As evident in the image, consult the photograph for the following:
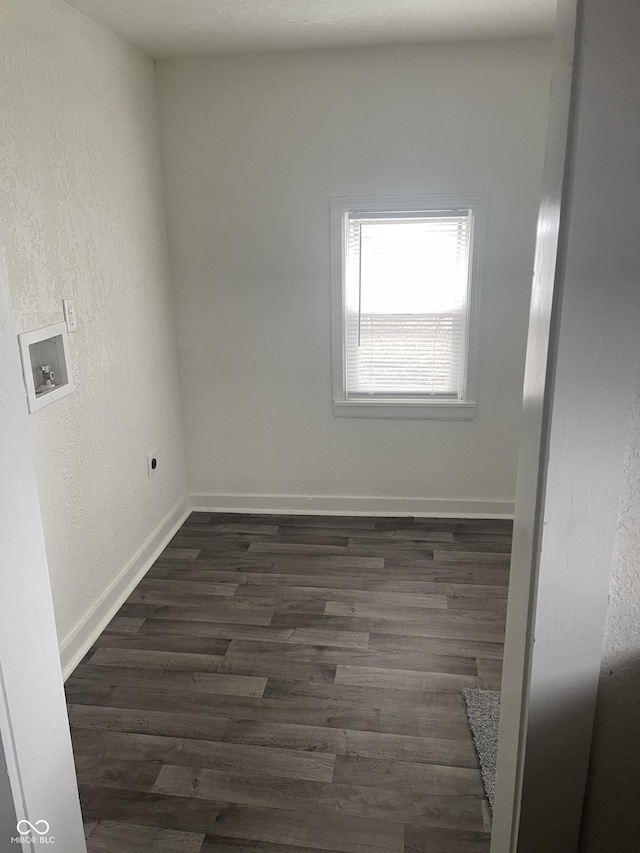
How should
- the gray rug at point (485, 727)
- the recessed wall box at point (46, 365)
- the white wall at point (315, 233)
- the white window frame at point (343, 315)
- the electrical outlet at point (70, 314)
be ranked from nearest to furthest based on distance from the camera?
1. the gray rug at point (485, 727)
2. the recessed wall box at point (46, 365)
3. the electrical outlet at point (70, 314)
4. the white wall at point (315, 233)
5. the white window frame at point (343, 315)

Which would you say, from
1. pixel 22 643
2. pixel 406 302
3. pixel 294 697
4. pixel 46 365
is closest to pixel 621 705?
pixel 22 643

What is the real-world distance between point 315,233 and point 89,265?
1261 mm

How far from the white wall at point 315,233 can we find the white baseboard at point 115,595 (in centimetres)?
43

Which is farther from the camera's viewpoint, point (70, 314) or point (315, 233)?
point (315, 233)

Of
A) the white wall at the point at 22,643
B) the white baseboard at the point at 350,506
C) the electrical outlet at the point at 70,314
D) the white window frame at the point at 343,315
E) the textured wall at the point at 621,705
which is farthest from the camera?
the white baseboard at the point at 350,506

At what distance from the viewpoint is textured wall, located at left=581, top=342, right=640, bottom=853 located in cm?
86

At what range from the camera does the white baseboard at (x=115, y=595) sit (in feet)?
8.38

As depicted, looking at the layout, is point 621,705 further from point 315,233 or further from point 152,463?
point 315,233

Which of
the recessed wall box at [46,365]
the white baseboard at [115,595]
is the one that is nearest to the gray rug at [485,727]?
the white baseboard at [115,595]

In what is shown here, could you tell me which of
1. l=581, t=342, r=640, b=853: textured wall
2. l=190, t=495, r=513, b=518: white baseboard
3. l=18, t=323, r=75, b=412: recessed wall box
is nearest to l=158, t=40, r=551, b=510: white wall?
l=190, t=495, r=513, b=518: white baseboard

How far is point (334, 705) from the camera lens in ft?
7.57

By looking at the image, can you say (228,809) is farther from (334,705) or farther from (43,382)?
(43,382)

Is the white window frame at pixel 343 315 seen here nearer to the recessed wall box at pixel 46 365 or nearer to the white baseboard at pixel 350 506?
the white baseboard at pixel 350 506

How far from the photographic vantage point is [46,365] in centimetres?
244
